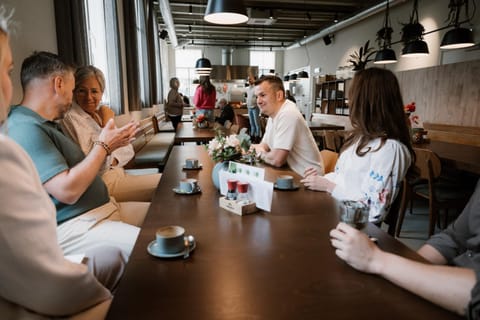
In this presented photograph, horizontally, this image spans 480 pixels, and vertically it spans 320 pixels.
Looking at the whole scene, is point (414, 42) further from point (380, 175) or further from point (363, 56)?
point (380, 175)

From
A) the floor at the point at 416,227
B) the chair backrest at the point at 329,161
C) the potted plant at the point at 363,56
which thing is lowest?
the floor at the point at 416,227

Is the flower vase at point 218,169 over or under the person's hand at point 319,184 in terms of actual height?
over

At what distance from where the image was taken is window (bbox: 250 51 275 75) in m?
15.9

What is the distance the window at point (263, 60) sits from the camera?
15942 millimetres

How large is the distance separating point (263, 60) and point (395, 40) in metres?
8.70

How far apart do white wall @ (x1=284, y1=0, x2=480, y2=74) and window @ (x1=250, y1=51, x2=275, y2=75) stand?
6.74 feet

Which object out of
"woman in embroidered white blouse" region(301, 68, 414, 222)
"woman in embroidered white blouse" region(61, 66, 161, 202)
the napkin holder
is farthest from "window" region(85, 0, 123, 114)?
"woman in embroidered white blouse" region(301, 68, 414, 222)

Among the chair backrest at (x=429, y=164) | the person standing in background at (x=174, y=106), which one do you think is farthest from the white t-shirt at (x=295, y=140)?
the person standing in background at (x=174, y=106)

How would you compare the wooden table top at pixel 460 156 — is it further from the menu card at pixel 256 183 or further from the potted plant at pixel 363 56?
the potted plant at pixel 363 56

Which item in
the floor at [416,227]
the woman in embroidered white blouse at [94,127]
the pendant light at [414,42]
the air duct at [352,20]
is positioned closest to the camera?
the woman in embroidered white blouse at [94,127]

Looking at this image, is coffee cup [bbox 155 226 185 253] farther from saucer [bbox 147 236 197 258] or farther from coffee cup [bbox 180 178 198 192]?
coffee cup [bbox 180 178 198 192]

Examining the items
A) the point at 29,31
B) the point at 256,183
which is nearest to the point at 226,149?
the point at 256,183

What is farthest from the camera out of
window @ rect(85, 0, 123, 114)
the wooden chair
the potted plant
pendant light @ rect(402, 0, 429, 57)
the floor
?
the potted plant

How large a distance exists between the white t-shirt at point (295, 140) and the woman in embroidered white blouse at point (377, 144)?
813mm
